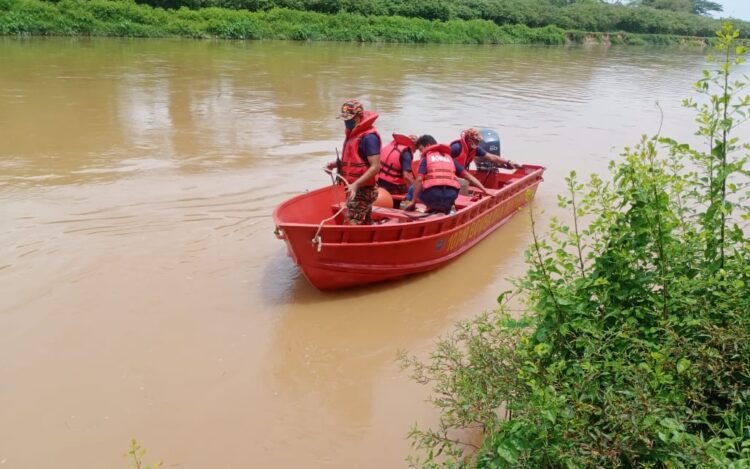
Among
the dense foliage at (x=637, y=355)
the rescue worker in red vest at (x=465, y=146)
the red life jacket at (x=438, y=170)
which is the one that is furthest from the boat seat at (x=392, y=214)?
the dense foliage at (x=637, y=355)

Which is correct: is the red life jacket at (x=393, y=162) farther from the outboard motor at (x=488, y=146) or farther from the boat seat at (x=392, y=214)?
the outboard motor at (x=488, y=146)

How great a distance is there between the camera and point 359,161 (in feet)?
20.1

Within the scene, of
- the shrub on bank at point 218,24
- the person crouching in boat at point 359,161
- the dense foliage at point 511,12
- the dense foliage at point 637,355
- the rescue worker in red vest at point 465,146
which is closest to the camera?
the dense foliage at point 637,355

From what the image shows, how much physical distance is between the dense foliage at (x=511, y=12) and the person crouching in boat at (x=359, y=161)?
100 ft

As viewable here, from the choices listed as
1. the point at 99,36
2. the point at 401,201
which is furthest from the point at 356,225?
the point at 99,36

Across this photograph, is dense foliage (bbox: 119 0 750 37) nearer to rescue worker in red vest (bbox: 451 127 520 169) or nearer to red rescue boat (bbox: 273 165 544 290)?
rescue worker in red vest (bbox: 451 127 520 169)

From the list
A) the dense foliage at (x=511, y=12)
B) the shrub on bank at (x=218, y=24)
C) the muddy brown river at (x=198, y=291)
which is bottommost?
the muddy brown river at (x=198, y=291)

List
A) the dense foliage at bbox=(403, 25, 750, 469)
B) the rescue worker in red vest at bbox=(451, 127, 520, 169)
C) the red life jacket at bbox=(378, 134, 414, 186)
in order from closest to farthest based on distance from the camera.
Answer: the dense foliage at bbox=(403, 25, 750, 469) < the red life jacket at bbox=(378, 134, 414, 186) < the rescue worker in red vest at bbox=(451, 127, 520, 169)

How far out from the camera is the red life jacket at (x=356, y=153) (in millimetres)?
5977

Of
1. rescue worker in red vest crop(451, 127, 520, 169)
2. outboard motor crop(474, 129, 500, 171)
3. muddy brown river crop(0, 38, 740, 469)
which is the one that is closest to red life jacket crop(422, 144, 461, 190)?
muddy brown river crop(0, 38, 740, 469)

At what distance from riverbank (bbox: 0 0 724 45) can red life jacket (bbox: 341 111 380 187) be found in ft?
81.8

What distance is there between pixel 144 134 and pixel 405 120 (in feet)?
19.9

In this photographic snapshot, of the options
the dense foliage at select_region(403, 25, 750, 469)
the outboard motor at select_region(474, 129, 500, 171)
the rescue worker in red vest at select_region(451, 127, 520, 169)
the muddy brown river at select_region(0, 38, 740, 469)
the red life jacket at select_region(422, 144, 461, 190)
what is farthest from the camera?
the outboard motor at select_region(474, 129, 500, 171)

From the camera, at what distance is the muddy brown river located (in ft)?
13.9
